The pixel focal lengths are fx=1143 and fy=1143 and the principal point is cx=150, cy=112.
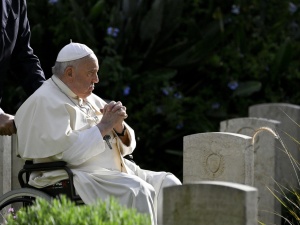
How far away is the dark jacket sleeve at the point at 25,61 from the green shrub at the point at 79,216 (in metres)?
2.52

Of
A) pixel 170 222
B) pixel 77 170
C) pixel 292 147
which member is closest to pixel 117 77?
pixel 292 147

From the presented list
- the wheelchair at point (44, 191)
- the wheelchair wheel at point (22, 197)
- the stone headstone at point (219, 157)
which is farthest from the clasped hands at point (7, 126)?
the stone headstone at point (219, 157)

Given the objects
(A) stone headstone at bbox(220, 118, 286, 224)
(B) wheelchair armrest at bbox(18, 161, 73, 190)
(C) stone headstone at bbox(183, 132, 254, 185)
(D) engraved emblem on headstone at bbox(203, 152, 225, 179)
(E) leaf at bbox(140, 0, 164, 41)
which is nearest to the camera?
(B) wheelchair armrest at bbox(18, 161, 73, 190)

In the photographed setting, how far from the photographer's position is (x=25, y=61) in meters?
8.07

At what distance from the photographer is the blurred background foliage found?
12.2m

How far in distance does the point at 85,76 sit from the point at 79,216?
2210 mm

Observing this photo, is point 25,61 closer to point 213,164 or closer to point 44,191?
point 44,191

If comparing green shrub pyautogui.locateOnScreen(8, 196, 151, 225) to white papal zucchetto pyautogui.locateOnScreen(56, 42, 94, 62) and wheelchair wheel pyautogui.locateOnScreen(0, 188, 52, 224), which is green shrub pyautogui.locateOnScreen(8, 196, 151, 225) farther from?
white papal zucchetto pyautogui.locateOnScreen(56, 42, 94, 62)

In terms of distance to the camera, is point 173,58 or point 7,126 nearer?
point 7,126

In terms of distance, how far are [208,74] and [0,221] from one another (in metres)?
5.41

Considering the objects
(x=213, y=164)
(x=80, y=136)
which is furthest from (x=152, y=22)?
(x=80, y=136)

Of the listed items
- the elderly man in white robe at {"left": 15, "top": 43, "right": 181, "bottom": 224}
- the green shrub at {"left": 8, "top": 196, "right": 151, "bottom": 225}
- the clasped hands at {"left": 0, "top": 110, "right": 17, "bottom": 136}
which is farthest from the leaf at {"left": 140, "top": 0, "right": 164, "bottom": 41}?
the green shrub at {"left": 8, "top": 196, "right": 151, "bottom": 225}

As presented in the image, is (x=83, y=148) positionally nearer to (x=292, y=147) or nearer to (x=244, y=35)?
(x=292, y=147)

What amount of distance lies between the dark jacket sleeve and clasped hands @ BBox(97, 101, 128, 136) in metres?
0.87
